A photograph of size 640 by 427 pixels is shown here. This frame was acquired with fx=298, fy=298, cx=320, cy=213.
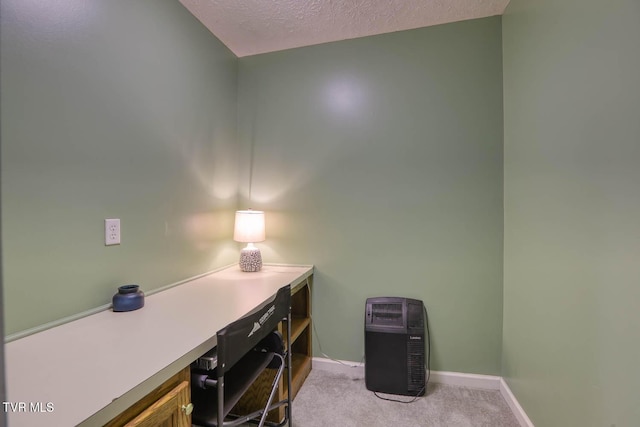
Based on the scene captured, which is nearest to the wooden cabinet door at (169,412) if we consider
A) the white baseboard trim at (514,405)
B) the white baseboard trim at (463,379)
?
the white baseboard trim at (463,379)

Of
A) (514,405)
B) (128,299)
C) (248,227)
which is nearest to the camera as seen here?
(128,299)

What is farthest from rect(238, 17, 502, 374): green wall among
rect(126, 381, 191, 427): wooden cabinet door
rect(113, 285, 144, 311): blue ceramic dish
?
rect(126, 381, 191, 427): wooden cabinet door

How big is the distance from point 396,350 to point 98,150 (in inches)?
75.0

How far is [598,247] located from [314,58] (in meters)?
1.96

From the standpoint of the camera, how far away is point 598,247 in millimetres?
1052

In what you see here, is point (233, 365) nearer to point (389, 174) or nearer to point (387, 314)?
point (387, 314)

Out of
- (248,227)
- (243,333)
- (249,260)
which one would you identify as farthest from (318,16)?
(243,333)

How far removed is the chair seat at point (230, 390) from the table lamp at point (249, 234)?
2.32ft

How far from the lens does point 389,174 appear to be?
2.04 m

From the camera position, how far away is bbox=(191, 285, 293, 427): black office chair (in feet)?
3.21

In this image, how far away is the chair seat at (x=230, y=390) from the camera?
41.8 inches

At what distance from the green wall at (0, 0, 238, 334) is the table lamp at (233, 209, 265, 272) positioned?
205mm

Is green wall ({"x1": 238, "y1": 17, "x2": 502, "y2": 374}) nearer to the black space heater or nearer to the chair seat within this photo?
the black space heater

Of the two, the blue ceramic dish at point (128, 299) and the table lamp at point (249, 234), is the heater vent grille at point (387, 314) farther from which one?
the blue ceramic dish at point (128, 299)
